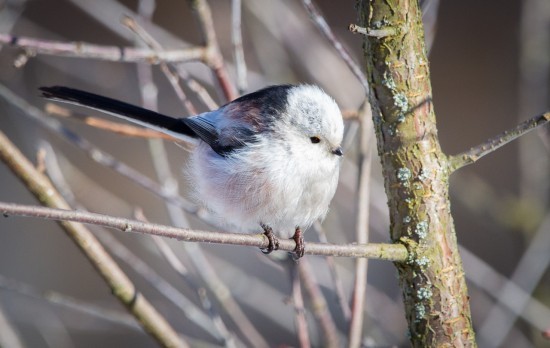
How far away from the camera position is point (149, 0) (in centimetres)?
240

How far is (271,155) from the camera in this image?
6.41 ft

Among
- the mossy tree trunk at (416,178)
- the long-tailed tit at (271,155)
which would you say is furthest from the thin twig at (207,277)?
the mossy tree trunk at (416,178)

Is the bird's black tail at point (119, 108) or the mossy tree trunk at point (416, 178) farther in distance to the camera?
the bird's black tail at point (119, 108)

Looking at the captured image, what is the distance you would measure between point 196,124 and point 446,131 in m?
2.54

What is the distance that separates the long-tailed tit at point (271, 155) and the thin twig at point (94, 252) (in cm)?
33

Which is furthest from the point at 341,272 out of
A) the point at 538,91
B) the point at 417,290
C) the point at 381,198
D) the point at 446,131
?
the point at 446,131

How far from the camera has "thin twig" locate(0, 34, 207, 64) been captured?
1.43 m

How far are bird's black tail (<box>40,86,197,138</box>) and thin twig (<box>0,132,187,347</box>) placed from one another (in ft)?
0.87

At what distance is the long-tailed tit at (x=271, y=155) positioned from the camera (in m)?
1.91

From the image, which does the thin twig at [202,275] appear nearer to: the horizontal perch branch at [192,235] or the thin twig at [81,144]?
the thin twig at [81,144]

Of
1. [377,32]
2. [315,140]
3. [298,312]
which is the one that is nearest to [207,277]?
[298,312]

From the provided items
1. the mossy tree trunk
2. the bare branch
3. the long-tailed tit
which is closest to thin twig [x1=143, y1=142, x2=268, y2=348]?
the long-tailed tit

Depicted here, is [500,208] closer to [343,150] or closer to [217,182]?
[343,150]

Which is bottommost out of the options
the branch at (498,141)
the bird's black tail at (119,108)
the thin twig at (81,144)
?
the thin twig at (81,144)
